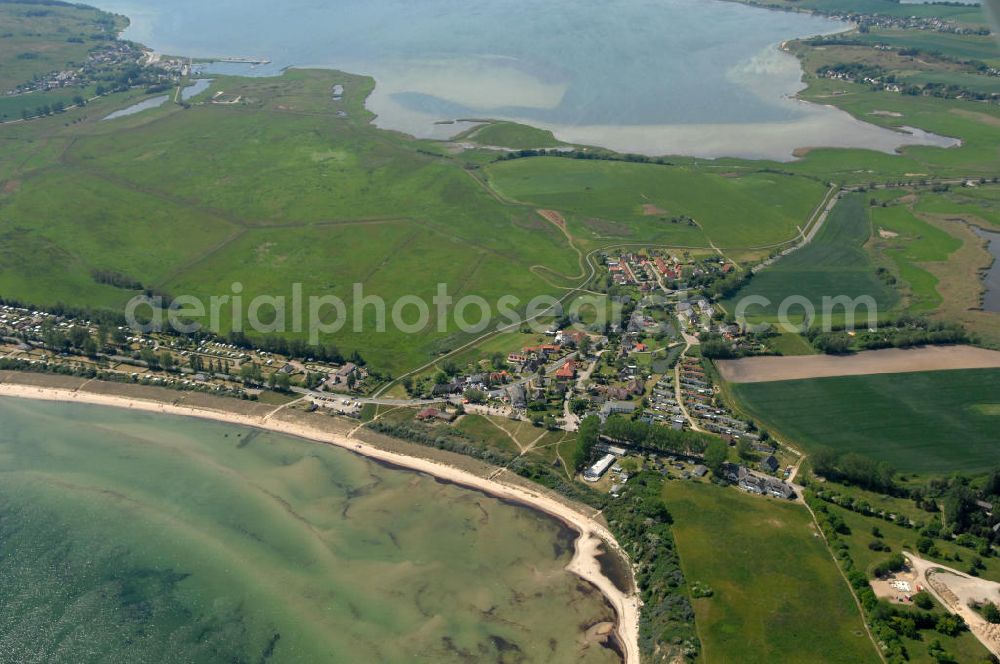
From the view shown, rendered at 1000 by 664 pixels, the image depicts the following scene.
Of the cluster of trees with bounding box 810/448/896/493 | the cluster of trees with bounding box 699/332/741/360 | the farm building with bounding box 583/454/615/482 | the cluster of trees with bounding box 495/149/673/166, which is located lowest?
the farm building with bounding box 583/454/615/482

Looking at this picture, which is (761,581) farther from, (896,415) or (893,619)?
(896,415)

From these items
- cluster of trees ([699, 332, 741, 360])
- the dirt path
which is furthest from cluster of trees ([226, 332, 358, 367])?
the dirt path

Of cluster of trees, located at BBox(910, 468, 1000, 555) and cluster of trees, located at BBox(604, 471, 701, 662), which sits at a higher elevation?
cluster of trees, located at BBox(910, 468, 1000, 555)

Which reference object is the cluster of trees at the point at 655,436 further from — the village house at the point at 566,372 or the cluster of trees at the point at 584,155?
the cluster of trees at the point at 584,155

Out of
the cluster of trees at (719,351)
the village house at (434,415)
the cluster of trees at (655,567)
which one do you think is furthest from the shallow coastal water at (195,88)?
the cluster of trees at (655,567)

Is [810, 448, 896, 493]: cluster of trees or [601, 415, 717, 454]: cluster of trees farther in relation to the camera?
[601, 415, 717, 454]: cluster of trees

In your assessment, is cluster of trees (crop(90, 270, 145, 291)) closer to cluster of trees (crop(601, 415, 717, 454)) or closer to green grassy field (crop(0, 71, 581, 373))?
green grassy field (crop(0, 71, 581, 373))
